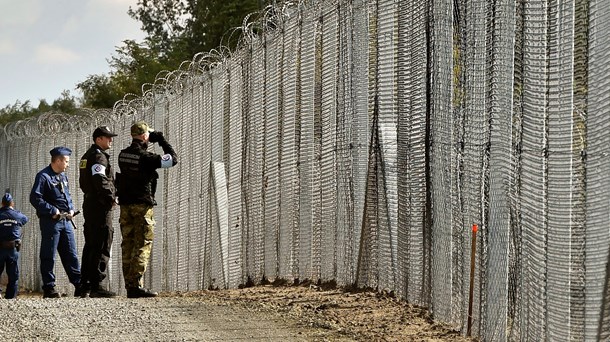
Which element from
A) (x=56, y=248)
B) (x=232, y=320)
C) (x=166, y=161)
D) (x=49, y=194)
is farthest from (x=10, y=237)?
(x=232, y=320)

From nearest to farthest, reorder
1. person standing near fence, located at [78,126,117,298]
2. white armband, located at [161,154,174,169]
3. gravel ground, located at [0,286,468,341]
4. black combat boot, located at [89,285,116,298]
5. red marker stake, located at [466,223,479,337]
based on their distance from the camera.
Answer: red marker stake, located at [466,223,479,337]
gravel ground, located at [0,286,468,341]
white armband, located at [161,154,174,169]
person standing near fence, located at [78,126,117,298]
black combat boot, located at [89,285,116,298]

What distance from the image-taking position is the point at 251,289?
1178cm

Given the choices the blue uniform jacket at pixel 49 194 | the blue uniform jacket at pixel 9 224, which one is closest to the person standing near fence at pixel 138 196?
the blue uniform jacket at pixel 49 194

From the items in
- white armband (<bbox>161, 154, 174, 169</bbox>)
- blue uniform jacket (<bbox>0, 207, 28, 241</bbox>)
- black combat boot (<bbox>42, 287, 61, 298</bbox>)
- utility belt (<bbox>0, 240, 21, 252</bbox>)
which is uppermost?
white armband (<bbox>161, 154, 174, 169</bbox>)

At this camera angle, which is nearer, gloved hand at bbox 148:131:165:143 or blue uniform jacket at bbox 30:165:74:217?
gloved hand at bbox 148:131:165:143

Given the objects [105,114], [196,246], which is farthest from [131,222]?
[105,114]

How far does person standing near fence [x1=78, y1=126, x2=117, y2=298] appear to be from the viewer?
12.4 metres

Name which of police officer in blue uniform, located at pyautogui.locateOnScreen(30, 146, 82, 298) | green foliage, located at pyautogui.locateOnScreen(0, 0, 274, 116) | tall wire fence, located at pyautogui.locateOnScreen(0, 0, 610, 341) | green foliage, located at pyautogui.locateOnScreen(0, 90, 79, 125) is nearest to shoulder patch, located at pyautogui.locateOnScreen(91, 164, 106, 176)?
police officer in blue uniform, located at pyautogui.locateOnScreen(30, 146, 82, 298)

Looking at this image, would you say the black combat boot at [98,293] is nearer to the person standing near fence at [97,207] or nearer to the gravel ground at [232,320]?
the person standing near fence at [97,207]

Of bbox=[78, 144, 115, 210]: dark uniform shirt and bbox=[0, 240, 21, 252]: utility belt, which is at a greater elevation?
bbox=[78, 144, 115, 210]: dark uniform shirt

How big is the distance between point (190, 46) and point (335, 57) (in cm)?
3210

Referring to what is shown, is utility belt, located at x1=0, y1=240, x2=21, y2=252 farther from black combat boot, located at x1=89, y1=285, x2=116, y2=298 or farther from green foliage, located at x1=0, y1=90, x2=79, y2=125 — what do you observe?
green foliage, located at x1=0, y1=90, x2=79, y2=125

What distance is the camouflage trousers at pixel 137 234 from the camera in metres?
11.9

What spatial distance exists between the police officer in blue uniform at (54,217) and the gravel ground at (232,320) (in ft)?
9.75
